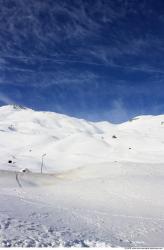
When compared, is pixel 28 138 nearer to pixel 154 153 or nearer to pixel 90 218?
pixel 154 153

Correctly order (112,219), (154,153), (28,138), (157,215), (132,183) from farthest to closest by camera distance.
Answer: (28,138), (154,153), (132,183), (157,215), (112,219)

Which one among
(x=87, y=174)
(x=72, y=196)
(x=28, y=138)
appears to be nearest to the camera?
(x=72, y=196)

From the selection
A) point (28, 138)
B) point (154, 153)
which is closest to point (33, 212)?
point (154, 153)

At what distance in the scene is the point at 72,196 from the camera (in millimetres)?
27656

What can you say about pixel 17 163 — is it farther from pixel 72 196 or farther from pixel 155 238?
pixel 155 238

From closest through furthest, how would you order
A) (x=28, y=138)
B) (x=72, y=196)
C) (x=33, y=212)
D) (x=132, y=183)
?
(x=33, y=212)
(x=72, y=196)
(x=132, y=183)
(x=28, y=138)

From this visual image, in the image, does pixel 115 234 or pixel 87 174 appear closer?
pixel 115 234

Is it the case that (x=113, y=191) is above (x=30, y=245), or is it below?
above

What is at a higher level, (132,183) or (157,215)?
(132,183)

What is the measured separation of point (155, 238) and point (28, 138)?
120603 mm

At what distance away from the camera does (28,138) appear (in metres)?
134

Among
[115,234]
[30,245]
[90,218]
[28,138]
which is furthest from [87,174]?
[28,138]

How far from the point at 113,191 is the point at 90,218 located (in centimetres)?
1145

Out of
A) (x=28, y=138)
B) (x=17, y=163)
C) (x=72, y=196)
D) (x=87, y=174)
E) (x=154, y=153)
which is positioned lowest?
(x=72, y=196)
